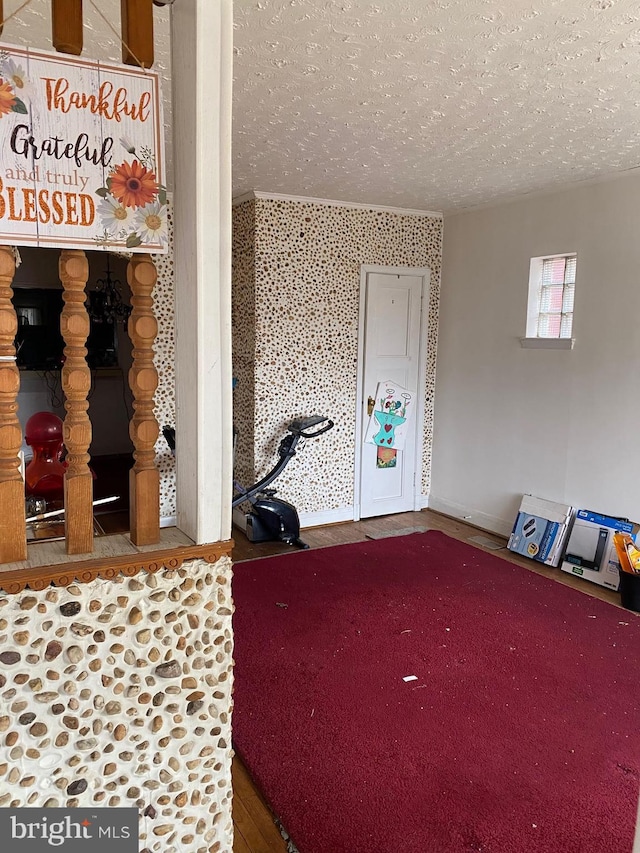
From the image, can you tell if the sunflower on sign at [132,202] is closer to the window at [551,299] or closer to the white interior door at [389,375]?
the window at [551,299]

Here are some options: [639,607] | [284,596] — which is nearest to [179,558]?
[284,596]

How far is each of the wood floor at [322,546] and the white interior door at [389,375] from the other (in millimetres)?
263

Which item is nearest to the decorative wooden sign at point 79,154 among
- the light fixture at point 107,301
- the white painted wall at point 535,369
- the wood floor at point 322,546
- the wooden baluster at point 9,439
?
the wooden baluster at point 9,439

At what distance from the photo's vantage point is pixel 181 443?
157 centimetres

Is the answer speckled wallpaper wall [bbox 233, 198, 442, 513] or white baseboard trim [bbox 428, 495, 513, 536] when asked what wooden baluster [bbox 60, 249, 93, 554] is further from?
white baseboard trim [bbox 428, 495, 513, 536]

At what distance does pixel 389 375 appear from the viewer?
18.1ft

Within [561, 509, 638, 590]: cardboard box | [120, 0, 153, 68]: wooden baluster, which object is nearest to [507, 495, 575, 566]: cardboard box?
[561, 509, 638, 590]: cardboard box

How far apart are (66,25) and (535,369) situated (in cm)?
406

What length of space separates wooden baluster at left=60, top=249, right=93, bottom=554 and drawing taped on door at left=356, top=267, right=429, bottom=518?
157 inches

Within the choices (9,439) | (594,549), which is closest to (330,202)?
(594,549)

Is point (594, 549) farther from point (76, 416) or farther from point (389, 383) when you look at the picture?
point (76, 416)

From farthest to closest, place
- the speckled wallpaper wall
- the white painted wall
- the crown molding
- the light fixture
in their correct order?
1. the light fixture
2. the speckled wallpaper wall
3. the crown molding
4. the white painted wall

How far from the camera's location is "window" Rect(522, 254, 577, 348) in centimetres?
459

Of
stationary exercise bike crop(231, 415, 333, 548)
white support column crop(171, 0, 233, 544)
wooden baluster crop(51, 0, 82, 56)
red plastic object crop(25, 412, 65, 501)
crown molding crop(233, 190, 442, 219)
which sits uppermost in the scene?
crown molding crop(233, 190, 442, 219)
